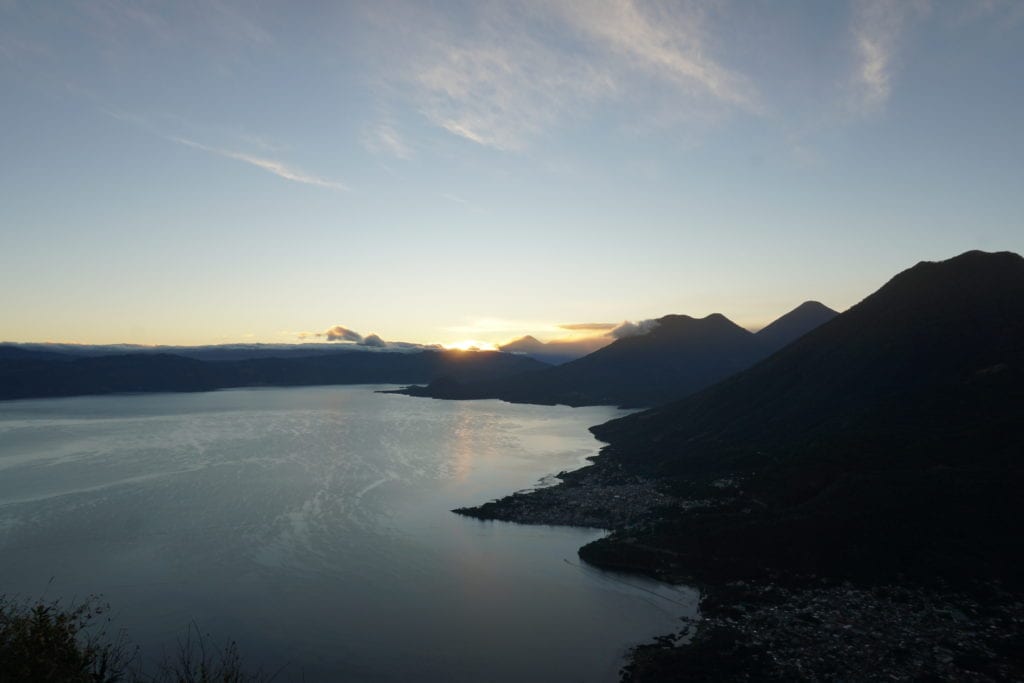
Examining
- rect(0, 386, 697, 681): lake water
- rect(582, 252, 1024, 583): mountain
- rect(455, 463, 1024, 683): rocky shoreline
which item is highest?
rect(582, 252, 1024, 583): mountain

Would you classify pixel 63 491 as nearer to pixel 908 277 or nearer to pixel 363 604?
pixel 363 604

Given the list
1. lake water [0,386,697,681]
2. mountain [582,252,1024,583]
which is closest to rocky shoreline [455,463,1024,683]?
mountain [582,252,1024,583]

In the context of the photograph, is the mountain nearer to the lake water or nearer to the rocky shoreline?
the rocky shoreline

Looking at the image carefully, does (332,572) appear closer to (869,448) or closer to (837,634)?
(837,634)

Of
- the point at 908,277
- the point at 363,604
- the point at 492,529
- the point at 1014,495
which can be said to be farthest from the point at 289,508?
the point at 908,277

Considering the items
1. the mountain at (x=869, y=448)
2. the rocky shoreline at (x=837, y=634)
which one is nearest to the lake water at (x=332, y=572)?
the rocky shoreline at (x=837, y=634)

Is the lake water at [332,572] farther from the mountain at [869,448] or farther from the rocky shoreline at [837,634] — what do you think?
the mountain at [869,448]
